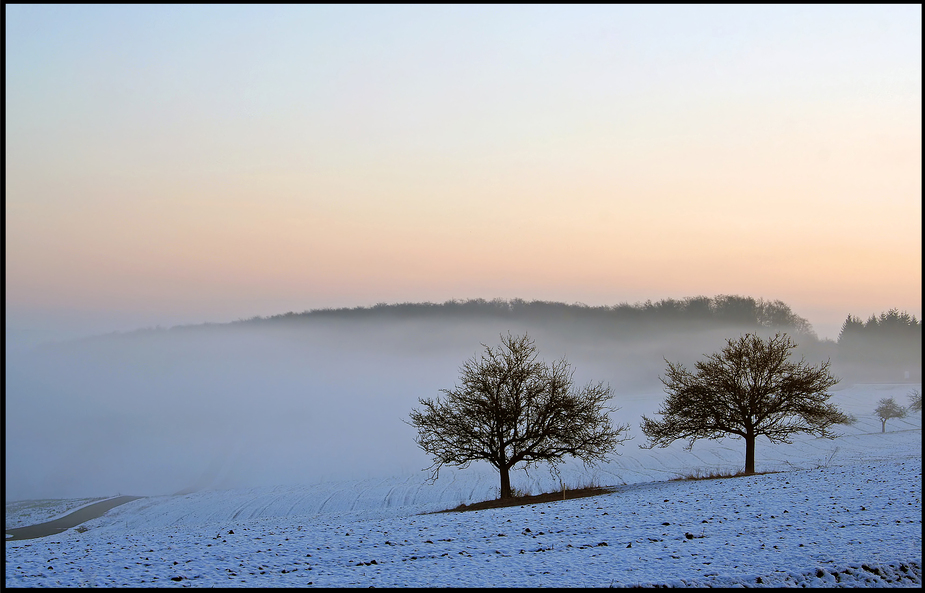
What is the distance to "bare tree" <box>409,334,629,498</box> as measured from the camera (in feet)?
113

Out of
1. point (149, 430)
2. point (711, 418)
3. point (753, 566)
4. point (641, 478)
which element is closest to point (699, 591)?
point (753, 566)

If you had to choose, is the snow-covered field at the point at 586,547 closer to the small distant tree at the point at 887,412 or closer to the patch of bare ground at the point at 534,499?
the patch of bare ground at the point at 534,499

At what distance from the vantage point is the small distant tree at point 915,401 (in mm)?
100875

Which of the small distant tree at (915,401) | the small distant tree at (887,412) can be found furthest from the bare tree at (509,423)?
the small distant tree at (915,401)

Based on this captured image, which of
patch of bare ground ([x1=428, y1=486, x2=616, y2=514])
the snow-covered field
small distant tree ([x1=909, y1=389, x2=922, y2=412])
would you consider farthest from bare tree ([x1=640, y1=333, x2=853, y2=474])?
small distant tree ([x1=909, y1=389, x2=922, y2=412])

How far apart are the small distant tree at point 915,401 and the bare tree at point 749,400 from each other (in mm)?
75343

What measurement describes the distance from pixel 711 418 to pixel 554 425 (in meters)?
9.95

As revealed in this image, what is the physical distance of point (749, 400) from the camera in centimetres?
3747

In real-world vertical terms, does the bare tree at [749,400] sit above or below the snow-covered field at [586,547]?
above

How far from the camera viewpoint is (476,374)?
35.6 m

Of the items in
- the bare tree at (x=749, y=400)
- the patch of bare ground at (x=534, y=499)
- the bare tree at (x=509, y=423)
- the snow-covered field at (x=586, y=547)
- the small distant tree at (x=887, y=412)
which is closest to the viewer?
the snow-covered field at (x=586, y=547)

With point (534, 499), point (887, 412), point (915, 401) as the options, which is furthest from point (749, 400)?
point (915, 401)

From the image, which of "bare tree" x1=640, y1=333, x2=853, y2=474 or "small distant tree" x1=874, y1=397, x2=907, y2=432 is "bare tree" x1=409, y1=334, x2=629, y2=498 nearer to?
"bare tree" x1=640, y1=333, x2=853, y2=474

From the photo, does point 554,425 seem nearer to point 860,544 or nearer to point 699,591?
point 860,544
